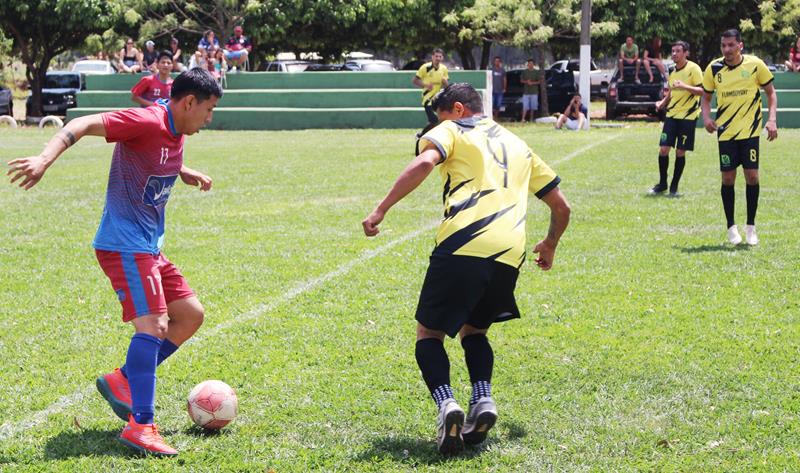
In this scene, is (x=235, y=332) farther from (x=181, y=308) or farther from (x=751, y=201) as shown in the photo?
(x=751, y=201)

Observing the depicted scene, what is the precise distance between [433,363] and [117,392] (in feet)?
5.37

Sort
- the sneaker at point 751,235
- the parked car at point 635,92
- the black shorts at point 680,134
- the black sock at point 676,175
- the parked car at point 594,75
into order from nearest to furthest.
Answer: the sneaker at point 751,235
the black sock at point 676,175
the black shorts at point 680,134
the parked car at point 635,92
the parked car at point 594,75

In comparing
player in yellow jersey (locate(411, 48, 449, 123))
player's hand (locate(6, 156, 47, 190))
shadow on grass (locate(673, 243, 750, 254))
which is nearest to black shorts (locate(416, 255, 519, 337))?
player's hand (locate(6, 156, 47, 190))

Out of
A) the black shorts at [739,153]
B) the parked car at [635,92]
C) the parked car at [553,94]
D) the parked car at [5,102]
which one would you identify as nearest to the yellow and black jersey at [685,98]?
the black shorts at [739,153]

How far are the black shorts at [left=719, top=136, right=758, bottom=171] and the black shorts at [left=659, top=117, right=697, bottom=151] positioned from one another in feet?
12.4

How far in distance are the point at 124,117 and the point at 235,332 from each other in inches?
101

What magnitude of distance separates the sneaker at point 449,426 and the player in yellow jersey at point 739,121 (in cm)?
620

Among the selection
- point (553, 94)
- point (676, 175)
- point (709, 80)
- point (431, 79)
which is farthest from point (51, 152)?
point (553, 94)

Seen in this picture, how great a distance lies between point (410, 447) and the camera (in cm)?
476

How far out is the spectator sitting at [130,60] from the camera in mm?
30750

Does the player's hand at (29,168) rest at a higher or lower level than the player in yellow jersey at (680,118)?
higher

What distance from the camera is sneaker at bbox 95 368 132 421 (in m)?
4.95

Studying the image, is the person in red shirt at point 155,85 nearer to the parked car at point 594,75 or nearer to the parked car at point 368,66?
the parked car at point 368,66

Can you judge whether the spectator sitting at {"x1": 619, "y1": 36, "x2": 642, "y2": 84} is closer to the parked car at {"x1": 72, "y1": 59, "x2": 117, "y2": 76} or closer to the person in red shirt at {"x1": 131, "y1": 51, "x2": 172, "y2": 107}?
the person in red shirt at {"x1": 131, "y1": 51, "x2": 172, "y2": 107}
